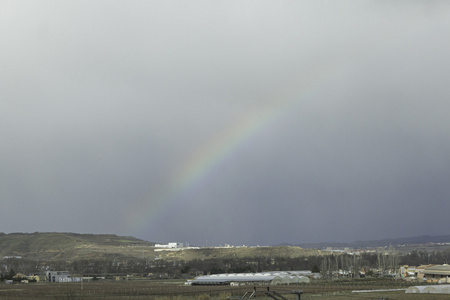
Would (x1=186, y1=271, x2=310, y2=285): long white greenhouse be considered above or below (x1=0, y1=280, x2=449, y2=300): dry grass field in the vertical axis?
below

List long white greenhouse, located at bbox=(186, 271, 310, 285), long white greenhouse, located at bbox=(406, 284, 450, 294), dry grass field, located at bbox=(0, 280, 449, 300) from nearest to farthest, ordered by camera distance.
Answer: dry grass field, located at bbox=(0, 280, 449, 300), long white greenhouse, located at bbox=(406, 284, 450, 294), long white greenhouse, located at bbox=(186, 271, 310, 285)

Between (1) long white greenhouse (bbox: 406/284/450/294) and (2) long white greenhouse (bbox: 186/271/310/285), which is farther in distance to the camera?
(2) long white greenhouse (bbox: 186/271/310/285)

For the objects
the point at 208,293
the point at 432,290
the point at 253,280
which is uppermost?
the point at 432,290

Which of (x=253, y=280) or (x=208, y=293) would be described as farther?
(x=253, y=280)

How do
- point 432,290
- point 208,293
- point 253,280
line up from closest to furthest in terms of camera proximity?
point 432,290 < point 208,293 < point 253,280

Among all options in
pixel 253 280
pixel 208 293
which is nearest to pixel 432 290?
pixel 208 293

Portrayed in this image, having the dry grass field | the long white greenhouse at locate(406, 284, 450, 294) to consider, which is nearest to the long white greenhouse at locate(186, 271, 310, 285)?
the dry grass field

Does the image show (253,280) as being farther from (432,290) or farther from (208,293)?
(432,290)

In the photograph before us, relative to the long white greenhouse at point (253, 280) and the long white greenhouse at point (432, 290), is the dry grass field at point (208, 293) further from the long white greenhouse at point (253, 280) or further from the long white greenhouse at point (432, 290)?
the long white greenhouse at point (253, 280)

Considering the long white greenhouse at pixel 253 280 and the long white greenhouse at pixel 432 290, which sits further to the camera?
the long white greenhouse at pixel 253 280

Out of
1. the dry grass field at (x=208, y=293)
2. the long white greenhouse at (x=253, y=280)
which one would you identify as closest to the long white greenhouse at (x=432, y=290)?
the dry grass field at (x=208, y=293)

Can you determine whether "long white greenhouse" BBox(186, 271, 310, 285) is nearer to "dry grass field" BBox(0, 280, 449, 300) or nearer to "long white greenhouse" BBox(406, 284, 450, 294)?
"dry grass field" BBox(0, 280, 449, 300)

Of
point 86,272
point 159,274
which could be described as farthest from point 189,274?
point 86,272

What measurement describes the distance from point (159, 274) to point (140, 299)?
376 ft
